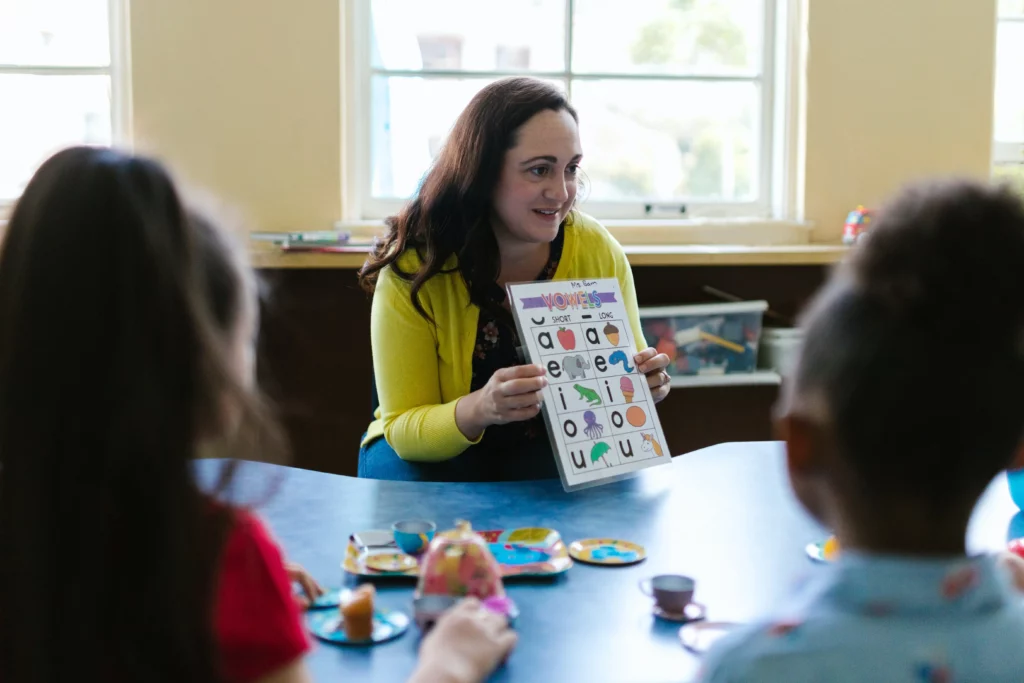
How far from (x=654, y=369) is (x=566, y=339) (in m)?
0.18

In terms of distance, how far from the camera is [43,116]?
10.3ft

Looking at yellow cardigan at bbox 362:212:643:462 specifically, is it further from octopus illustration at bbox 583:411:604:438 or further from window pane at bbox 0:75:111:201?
window pane at bbox 0:75:111:201

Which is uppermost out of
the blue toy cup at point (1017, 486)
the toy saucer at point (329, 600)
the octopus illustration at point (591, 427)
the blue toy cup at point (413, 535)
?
the octopus illustration at point (591, 427)

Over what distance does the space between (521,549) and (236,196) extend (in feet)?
6.22

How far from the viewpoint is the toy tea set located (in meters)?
1.18

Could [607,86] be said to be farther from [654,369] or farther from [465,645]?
[465,645]

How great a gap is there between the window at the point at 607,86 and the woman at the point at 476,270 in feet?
3.31

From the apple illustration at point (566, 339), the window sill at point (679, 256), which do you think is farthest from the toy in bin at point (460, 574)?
the window sill at point (679, 256)

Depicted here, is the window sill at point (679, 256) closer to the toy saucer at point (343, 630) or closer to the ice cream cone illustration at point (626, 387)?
the ice cream cone illustration at point (626, 387)

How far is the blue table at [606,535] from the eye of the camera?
113cm

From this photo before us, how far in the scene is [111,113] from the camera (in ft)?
10.1

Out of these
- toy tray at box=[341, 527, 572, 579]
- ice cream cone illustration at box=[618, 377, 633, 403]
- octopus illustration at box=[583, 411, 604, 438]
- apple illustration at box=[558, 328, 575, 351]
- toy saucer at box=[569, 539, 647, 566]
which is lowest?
toy saucer at box=[569, 539, 647, 566]

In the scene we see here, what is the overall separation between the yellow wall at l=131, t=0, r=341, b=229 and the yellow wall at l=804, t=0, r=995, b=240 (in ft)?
4.75

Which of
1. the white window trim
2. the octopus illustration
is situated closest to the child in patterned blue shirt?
the octopus illustration
